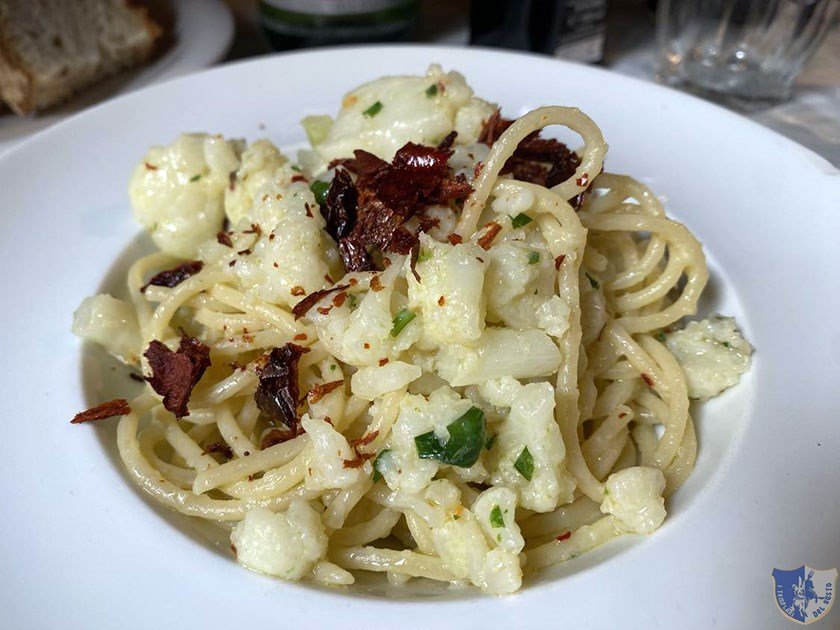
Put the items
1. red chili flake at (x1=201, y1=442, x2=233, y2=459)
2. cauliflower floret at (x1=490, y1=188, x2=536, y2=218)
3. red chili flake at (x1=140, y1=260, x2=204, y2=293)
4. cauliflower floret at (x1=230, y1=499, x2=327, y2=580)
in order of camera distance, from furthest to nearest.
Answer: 1. red chili flake at (x1=140, y1=260, x2=204, y2=293)
2. red chili flake at (x1=201, y1=442, x2=233, y2=459)
3. cauliflower floret at (x1=490, y1=188, x2=536, y2=218)
4. cauliflower floret at (x1=230, y1=499, x2=327, y2=580)

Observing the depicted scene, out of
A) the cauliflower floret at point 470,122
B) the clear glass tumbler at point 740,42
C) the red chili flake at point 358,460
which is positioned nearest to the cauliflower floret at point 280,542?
the red chili flake at point 358,460

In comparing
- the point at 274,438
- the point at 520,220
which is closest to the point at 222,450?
the point at 274,438

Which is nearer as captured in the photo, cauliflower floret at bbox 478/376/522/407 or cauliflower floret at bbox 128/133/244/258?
cauliflower floret at bbox 478/376/522/407

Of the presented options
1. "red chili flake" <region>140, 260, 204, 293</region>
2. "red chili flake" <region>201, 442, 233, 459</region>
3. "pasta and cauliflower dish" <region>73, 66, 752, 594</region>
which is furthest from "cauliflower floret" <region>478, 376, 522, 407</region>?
"red chili flake" <region>140, 260, 204, 293</region>

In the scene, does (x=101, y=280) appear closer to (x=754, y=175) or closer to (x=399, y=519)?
(x=399, y=519)

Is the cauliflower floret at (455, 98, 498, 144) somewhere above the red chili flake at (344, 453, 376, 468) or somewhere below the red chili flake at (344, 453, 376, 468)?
above

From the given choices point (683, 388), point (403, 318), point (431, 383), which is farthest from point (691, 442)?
point (403, 318)

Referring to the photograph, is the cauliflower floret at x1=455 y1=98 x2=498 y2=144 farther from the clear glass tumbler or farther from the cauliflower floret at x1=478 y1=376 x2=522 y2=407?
the clear glass tumbler
